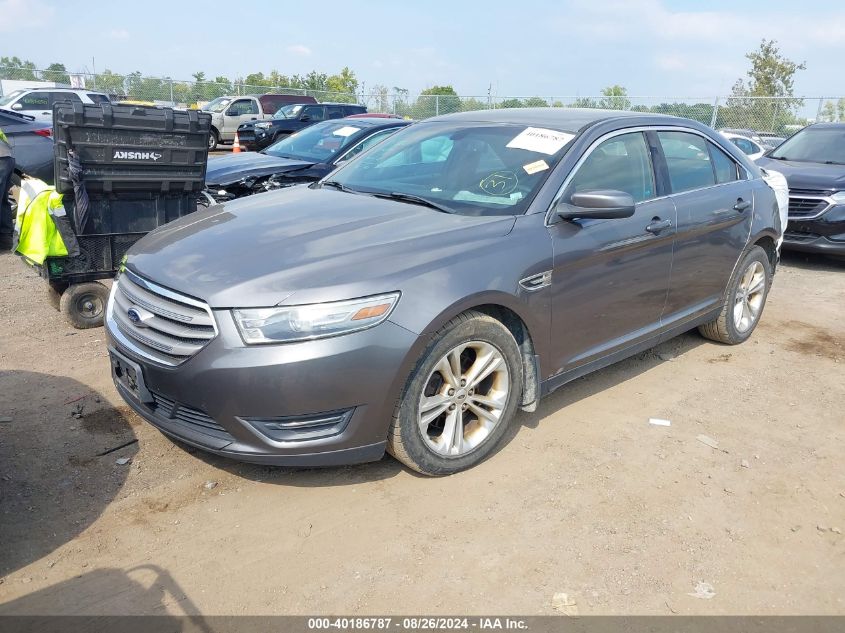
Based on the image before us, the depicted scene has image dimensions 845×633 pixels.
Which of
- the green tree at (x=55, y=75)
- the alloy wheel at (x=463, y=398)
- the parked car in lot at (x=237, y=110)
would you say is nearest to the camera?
the alloy wheel at (x=463, y=398)

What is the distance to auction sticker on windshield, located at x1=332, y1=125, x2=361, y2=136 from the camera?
9.05 meters

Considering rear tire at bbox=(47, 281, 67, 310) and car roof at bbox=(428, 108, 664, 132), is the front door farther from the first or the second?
rear tire at bbox=(47, 281, 67, 310)

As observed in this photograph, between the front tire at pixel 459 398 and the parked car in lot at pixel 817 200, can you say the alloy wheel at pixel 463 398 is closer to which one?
the front tire at pixel 459 398

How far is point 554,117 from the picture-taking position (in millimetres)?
4332

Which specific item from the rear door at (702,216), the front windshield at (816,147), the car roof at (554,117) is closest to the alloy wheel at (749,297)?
the rear door at (702,216)

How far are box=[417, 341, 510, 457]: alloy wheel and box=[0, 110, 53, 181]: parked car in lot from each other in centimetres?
767

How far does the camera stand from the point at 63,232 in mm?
5195

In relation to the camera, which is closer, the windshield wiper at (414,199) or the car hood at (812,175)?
the windshield wiper at (414,199)

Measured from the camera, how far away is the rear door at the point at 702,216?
14.7 ft

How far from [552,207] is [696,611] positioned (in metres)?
2.03

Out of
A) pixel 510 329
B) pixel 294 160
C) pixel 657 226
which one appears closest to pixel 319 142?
pixel 294 160

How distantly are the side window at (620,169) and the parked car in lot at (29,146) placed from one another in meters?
7.67

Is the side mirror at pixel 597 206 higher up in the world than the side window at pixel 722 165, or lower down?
lower down

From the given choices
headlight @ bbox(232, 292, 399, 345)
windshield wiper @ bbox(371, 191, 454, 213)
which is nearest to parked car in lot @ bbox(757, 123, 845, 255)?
windshield wiper @ bbox(371, 191, 454, 213)
